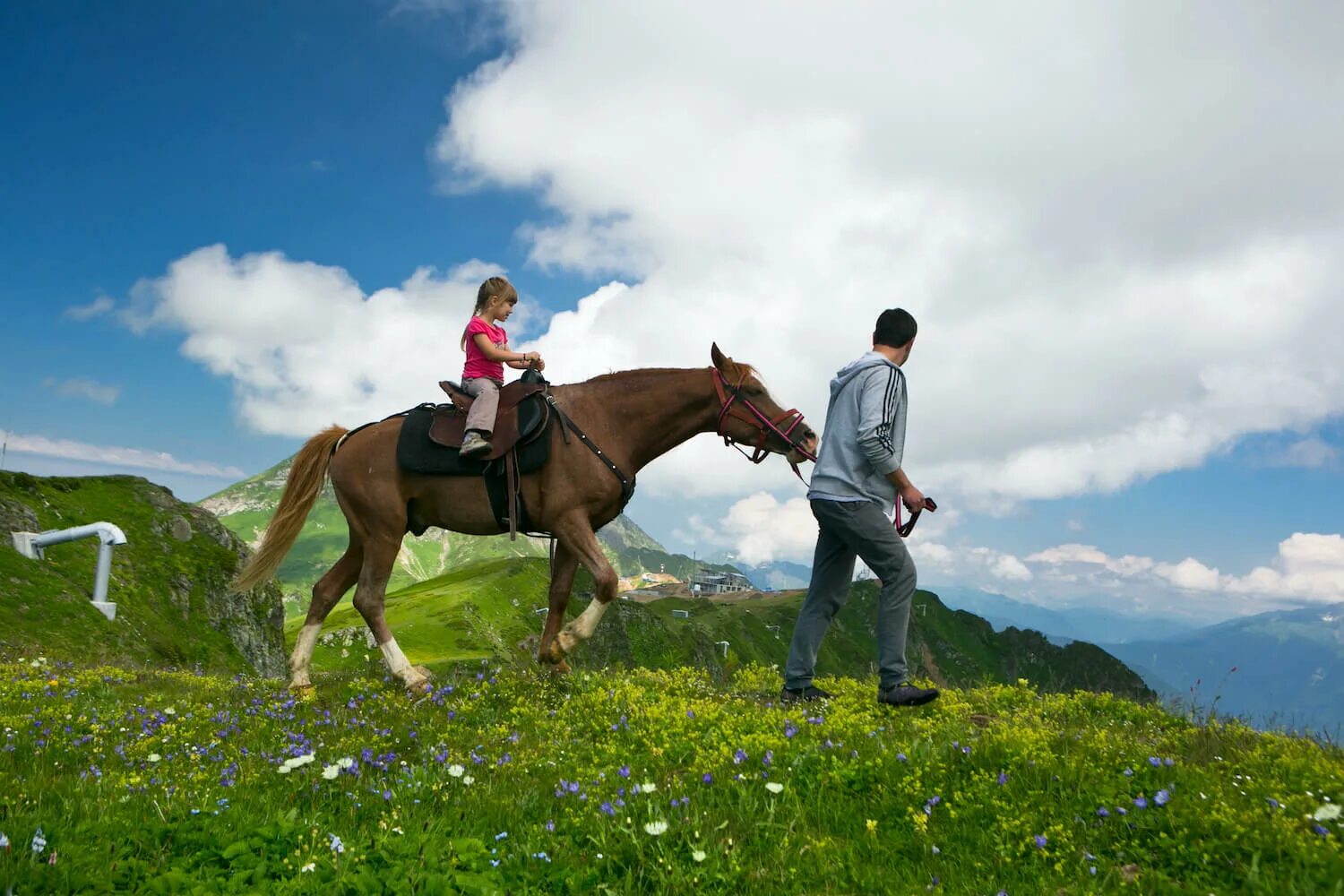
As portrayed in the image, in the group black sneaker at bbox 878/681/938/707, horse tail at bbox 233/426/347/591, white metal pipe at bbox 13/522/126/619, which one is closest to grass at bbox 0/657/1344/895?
black sneaker at bbox 878/681/938/707

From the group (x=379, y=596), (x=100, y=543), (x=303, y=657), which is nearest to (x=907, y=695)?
(x=379, y=596)

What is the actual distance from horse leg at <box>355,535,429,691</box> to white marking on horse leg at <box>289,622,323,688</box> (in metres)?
0.76

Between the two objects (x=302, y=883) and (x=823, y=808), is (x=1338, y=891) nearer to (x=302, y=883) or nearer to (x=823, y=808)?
(x=823, y=808)

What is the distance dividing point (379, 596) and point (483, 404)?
2927mm

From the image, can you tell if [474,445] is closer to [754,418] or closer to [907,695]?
[754,418]

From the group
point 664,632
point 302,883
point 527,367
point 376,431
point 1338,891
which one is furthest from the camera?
point 664,632

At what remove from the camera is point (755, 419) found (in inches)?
365

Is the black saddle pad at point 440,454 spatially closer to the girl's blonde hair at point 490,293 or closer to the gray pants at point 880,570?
the girl's blonde hair at point 490,293

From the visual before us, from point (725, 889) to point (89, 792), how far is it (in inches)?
158

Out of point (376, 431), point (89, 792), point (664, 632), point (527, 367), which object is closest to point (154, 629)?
point (376, 431)

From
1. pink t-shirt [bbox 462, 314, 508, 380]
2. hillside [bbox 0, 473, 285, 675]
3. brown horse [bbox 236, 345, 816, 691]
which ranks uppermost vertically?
pink t-shirt [bbox 462, 314, 508, 380]

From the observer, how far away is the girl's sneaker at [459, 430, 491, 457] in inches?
347

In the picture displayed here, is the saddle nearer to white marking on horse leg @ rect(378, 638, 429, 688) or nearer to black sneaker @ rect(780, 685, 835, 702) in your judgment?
white marking on horse leg @ rect(378, 638, 429, 688)

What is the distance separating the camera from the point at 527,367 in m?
9.38
